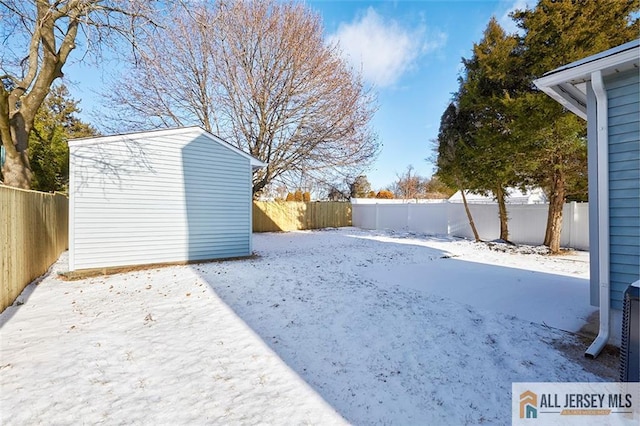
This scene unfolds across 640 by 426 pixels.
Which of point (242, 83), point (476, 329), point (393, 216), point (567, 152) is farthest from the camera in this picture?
point (393, 216)

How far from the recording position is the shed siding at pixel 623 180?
2.97 meters

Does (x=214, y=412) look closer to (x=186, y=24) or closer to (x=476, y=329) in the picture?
(x=476, y=329)

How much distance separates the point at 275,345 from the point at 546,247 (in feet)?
35.3

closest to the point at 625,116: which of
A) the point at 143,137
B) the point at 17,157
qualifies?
the point at 143,137

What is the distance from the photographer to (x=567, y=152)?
27.8 ft

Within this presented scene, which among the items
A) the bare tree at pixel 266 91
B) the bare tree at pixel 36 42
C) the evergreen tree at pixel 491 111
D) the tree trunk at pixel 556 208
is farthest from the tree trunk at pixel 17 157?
the tree trunk at pixel 556 208

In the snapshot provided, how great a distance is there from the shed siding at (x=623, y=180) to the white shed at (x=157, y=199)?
23.2 feet

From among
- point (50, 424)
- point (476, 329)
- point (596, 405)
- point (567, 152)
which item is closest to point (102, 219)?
point (50, 424)

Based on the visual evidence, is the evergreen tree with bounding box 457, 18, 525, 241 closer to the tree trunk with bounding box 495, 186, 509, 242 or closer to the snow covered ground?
the tree trunk with bounding box 495, 186, 509, 242

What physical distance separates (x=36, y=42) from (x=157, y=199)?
420cm

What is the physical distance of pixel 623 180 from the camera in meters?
3.06

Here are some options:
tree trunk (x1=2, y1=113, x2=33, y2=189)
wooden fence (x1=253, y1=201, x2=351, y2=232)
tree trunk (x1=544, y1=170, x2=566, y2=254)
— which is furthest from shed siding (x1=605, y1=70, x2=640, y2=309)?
wooden fence (x1=253, y1=201, x2=351, y2=232)

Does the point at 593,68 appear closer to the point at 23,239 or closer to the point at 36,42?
the point at 23,239

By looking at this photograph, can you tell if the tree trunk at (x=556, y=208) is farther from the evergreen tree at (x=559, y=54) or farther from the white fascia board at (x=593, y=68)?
the white fascia board at (x=593, y=68)
